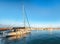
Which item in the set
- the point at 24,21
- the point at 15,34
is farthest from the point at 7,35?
the point at 24,21

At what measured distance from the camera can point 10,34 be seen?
29.4 m

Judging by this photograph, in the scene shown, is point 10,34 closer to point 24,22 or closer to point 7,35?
point 7,35

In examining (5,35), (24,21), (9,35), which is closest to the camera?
(5,35)

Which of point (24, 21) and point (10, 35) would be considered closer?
point (10, 35)

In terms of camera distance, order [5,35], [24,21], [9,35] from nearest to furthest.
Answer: [5,35] → [9,35] → [24,21]

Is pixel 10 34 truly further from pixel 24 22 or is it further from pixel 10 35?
pixel 24 22

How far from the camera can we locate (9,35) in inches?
1136

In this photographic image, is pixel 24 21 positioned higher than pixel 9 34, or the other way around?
pixel 24 21

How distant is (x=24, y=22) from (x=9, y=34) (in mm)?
10332

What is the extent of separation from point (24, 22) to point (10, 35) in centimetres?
1005

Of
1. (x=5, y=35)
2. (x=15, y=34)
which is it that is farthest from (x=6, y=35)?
(x=15, y=34)

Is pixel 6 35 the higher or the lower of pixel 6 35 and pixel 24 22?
the lower

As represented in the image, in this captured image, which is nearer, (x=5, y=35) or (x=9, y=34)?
(x=5, y=35)

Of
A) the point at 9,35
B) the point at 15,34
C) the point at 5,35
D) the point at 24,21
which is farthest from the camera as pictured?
the point at 24,21
